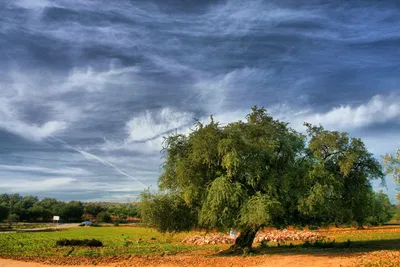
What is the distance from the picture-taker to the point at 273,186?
69.9 feet

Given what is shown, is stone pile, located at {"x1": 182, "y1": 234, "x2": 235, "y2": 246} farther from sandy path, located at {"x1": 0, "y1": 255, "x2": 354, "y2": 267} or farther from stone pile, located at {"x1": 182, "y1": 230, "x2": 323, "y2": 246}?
sandy path, located at {"x1": 0, "y1": 255, "x2": 354, "y2": 267}

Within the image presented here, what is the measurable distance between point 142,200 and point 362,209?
48.6 ft

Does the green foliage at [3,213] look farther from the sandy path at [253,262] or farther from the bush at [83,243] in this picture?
the sandy path at [253,262]

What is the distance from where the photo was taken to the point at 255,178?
22312 millimetres

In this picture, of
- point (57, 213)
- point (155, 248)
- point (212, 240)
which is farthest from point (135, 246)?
point (57, 213)

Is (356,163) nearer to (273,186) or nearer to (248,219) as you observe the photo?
(273,186)

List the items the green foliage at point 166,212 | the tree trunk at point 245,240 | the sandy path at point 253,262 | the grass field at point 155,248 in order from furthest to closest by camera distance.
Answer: the grass field at point 155,248
the tree trunk at point 245,240
the green foliage at point 166,212
the sandy path at point 253,262

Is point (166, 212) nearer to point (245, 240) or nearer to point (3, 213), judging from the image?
point (245, 240)

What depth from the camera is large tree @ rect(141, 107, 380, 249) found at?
2091 centimetres

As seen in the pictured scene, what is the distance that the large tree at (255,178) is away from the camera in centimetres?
2091

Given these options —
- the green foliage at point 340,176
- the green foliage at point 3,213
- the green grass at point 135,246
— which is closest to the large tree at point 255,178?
the green foliage at point 340,176

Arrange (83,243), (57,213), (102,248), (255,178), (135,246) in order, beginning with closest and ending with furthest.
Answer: (255,178) < (102,248) < (135,246) < (83,243) < (57,213)

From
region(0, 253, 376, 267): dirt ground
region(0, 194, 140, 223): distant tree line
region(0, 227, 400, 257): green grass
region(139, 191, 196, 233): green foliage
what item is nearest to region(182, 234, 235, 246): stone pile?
region(0, 227, 400, 257): green grass

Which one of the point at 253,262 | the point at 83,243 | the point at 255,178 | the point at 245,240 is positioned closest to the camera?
the point at 253,262
